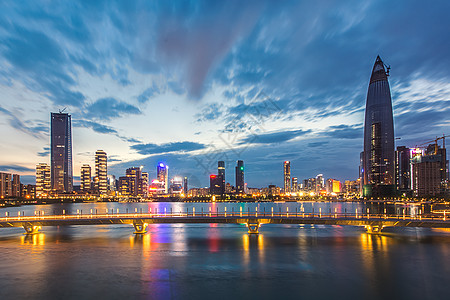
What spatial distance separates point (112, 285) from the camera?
29.9 m

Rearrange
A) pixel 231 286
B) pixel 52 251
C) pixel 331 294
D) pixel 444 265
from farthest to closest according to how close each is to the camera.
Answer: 1. pixel 52 251
2. pixel 444 265
3. pixel 231 286
4. pixel 331 294

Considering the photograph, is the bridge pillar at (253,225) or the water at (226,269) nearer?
the water at (226,269)

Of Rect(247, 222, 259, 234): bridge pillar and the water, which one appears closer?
the water

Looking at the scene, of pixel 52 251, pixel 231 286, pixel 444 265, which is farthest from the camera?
pixel 52 251

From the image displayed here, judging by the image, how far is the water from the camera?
1101 inches

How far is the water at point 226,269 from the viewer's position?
1101 inches

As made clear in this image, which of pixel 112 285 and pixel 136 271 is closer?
pixel 112 285

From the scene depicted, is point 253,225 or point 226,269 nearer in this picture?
point 226,269

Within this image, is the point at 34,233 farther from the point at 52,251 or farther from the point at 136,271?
the point at 136,271

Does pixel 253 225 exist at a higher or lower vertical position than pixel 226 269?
higher

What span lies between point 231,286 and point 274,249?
18.0m

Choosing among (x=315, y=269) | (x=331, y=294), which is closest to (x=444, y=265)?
(x=315, y=269)

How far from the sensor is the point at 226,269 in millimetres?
35031

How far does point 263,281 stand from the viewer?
30812mm
